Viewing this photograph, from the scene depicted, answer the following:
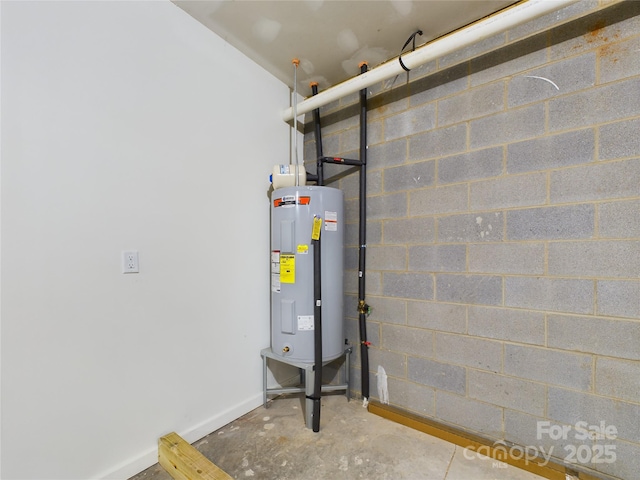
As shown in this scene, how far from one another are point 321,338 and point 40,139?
169 centimetres

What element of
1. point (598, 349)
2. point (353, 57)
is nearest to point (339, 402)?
point (598, 349)

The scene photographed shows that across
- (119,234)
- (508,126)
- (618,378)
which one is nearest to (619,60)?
(508,126)

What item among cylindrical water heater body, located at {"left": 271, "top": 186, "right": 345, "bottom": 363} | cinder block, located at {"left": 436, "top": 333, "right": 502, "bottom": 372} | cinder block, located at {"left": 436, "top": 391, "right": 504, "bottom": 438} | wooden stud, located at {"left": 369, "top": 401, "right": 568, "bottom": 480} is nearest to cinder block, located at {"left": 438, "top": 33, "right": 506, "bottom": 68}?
cylindrical water heater body, located at {"left": 271, "top": 186, "right": 345, "bottom": 363}

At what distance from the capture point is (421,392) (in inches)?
72.9

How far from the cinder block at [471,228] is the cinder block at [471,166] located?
229 mm

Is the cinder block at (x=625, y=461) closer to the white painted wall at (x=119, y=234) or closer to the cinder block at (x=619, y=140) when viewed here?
the cinder block at (x=619, y=140)

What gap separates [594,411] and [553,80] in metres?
1.65

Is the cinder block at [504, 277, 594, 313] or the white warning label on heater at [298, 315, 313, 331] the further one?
the white warning label on heater at [298, 315, 313, 331]

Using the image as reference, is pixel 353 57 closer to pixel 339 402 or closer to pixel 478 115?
pixel 478 115

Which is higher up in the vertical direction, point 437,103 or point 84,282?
point 437,103

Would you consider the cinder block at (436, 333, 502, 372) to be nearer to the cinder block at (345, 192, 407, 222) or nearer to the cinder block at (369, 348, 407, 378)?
the cinder block at (369, 348, 407, 378)

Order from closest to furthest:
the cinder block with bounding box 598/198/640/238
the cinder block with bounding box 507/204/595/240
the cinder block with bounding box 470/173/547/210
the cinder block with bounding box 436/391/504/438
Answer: the cinder block with bounding box 598/198/640/238, the cinder block with bounding box 507/204/595/240, the cinder block with bounding box 470/173/547/210, the cinder block with bounding box 436/391/504/438

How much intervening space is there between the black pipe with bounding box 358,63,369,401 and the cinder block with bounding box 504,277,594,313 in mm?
877

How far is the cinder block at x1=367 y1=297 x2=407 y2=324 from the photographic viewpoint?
1.93 m
